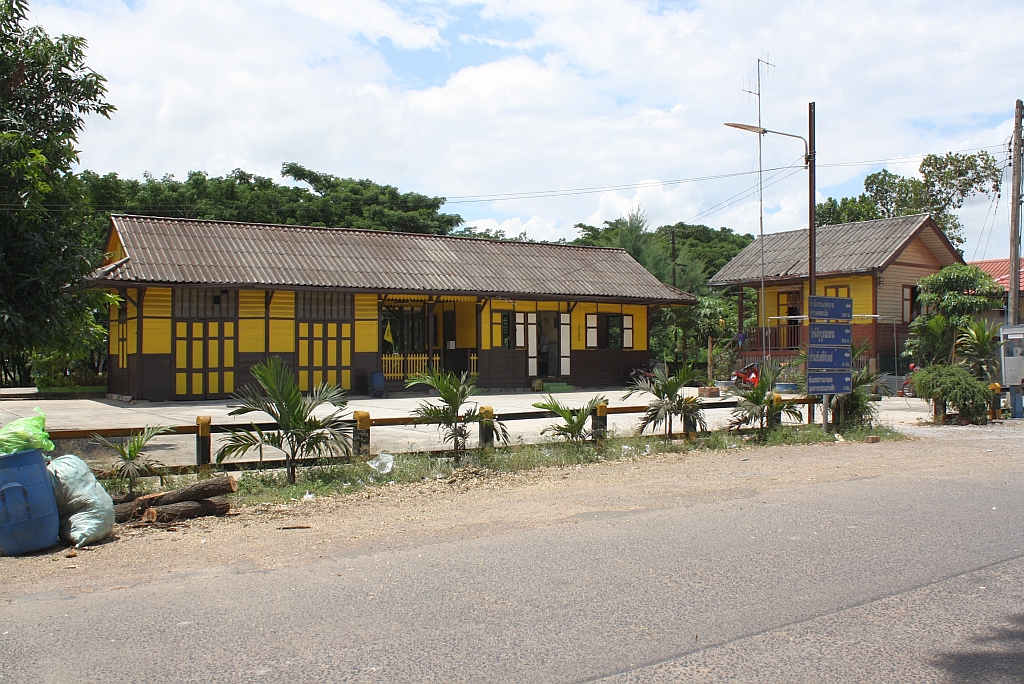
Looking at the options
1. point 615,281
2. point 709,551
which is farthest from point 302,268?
point 709,551

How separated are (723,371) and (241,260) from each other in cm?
1631

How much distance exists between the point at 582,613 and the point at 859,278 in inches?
1112

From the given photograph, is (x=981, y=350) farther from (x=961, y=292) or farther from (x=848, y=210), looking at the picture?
(x=848, y=210)

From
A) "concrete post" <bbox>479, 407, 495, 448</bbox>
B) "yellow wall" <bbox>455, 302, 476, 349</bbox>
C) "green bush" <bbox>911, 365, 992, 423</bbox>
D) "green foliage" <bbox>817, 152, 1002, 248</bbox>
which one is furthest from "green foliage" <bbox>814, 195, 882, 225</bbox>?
"concrete post" <bbox>479, 407, 495, 448</bbox>

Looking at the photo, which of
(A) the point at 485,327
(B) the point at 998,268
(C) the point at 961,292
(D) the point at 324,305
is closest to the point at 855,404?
(A) the point at 485,327

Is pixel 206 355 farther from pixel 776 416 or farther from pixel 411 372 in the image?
pixel 776 416

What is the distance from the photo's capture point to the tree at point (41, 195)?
1157cm

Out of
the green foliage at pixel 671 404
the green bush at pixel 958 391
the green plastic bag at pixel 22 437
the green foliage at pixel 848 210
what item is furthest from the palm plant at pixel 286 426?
the green foliage at pixel 848 210

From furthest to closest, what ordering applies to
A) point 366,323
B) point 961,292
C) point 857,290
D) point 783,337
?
point 783,337 < point 857,290 < point 961,292 < point 366,323

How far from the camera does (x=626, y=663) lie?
14.1ft

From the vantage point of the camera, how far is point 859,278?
1195 inches

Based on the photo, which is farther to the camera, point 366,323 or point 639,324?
point 639,324

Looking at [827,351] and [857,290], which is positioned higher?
[857,290]

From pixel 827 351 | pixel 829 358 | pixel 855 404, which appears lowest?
pixel 855 404
